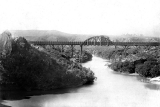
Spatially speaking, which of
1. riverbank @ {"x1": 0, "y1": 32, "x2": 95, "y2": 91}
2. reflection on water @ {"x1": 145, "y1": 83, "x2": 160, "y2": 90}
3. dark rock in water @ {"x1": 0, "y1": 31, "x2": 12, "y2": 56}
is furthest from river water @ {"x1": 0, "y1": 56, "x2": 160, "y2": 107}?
dark rock in water @ {"x1": 0, "y1": 31, "x2": 12, "y2": 56}

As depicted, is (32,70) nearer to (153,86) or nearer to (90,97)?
(90,97)

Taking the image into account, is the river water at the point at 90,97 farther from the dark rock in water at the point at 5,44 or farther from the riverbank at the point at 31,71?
the dark rock in water at the point at 5,44

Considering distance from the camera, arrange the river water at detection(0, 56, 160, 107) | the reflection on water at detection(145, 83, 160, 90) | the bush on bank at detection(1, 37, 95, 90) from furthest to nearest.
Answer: the reflection on water at detection(145, 83, 160, 90)
the bush on bank at detection(1, 37, 95, 90)
the river water at detection(0, 56, 160, 107)

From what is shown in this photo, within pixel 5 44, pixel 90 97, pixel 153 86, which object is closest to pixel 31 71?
pixel 5 44

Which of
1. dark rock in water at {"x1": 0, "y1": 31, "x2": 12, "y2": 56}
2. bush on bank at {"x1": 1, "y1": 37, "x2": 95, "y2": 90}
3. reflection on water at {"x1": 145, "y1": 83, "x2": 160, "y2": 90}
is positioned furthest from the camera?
reflection on water at {"x1": 145, "y1": 83, "x2": 160, "y2": 90}

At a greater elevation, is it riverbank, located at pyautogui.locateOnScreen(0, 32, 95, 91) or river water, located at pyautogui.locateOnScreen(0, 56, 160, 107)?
riverbank, located at pyautogui.locateOnScreen(0, 32, 95, 91)

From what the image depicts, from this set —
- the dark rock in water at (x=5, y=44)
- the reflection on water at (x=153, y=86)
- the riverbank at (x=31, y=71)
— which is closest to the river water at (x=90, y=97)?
the reflection on water at (x=153, y=86)

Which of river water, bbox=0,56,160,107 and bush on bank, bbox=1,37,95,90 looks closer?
river water, bbox=0,56,160,107

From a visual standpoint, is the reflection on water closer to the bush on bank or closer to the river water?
the river water

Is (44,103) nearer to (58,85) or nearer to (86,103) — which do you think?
(86,103)
